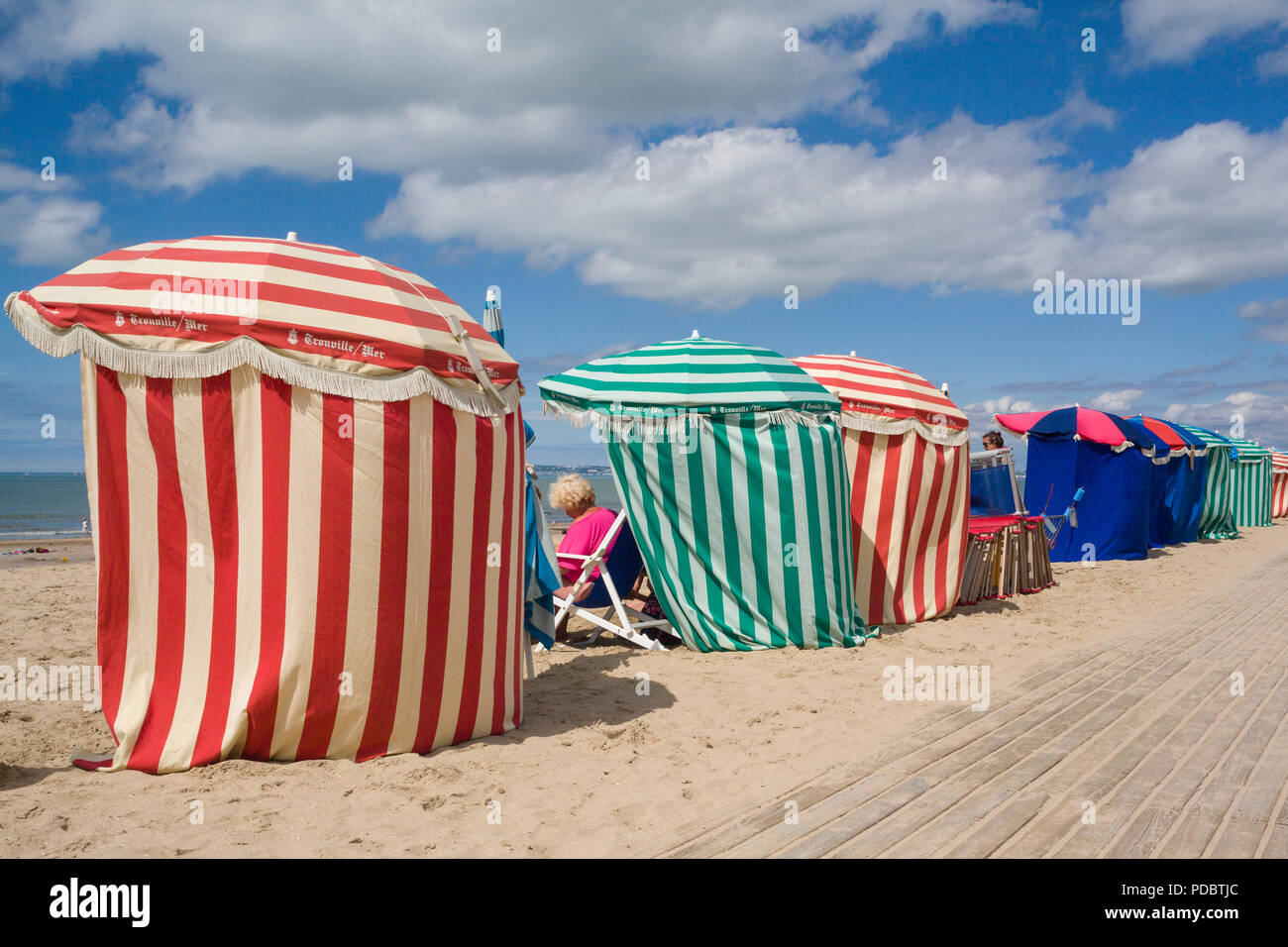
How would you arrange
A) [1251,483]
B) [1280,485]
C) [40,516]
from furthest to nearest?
[40,516]
[1280,485]
[1251,483]

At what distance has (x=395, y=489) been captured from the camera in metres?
3.97

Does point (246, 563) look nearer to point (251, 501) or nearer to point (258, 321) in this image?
point (251, 501)

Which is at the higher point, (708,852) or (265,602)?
(265,602)

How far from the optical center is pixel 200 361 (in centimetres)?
373

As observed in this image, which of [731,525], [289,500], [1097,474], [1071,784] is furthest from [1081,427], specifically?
[289,500]

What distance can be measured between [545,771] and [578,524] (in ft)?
10.3

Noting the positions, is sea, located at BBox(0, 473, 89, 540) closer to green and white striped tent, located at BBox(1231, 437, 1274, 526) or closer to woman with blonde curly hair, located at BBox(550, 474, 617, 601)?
woman with blonde curly hair, located at BBox(550, 474, 617, 601)

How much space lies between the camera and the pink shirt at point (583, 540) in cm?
693

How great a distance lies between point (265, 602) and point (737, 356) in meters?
4.44
